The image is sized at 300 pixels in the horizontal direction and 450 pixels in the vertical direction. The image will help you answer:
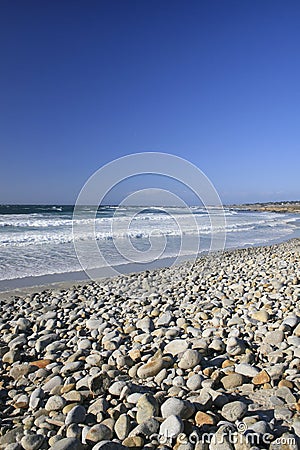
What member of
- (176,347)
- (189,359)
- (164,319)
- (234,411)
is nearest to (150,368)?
(189,359)

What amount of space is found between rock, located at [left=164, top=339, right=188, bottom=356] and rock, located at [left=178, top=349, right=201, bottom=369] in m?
0.21

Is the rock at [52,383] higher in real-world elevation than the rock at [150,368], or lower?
lower

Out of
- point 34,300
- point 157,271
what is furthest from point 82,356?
point 157,271

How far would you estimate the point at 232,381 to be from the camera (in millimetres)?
2480

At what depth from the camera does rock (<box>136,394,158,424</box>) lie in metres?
2.00

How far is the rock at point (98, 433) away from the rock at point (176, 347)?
124 centimetres

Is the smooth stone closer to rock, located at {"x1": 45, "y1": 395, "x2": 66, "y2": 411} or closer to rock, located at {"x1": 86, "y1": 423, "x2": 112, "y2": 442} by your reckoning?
rock, located at {"x1": 45, "y1": 395, "x2": 66, "y2": 411}

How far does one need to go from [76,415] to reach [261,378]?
1.37m

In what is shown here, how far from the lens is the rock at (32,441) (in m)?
1.86

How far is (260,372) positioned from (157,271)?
6093 millimetres

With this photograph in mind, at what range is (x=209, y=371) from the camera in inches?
103

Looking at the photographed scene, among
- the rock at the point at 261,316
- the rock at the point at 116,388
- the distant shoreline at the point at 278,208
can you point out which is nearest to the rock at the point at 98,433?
the rock at the point at 116,388

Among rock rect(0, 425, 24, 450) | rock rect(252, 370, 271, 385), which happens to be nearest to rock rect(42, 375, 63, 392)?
rock rect(0, 425, 24, 450)

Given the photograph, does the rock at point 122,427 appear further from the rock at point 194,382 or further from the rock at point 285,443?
the rock at point 285,443
